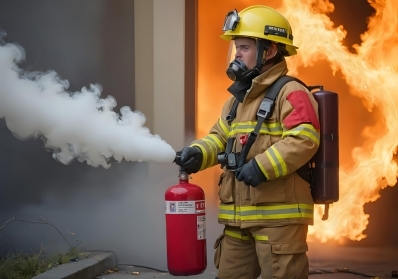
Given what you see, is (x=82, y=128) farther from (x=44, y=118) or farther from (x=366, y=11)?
(x=366, y=11)

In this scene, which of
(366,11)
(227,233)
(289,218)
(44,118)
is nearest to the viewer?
(289,218)

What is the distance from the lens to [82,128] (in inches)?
183

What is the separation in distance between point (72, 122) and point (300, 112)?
1510 millimetres

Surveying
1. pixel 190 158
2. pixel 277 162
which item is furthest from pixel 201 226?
pixel 277 162

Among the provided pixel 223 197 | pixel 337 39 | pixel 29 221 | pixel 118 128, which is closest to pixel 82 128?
pixel 118 128

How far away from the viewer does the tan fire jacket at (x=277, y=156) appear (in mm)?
4023

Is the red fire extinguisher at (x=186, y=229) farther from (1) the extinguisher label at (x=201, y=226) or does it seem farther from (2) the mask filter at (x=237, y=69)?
(2) the mask filter at (x=237, y=69)

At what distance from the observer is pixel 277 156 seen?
4.00 metres

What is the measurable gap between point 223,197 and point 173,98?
2.26m

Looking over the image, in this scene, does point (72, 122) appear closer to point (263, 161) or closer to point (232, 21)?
point (232, 21)

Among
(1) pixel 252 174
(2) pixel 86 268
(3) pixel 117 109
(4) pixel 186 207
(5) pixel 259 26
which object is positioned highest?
(5) pixel 259 26

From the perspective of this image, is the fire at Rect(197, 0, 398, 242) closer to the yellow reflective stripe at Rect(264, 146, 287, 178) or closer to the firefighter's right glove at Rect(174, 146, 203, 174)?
the firefighter's right glove at Rect(174, 146, 203, 174)

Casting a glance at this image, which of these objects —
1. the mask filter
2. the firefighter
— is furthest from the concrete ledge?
the mask filter

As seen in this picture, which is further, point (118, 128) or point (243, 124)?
point (118, 128)
